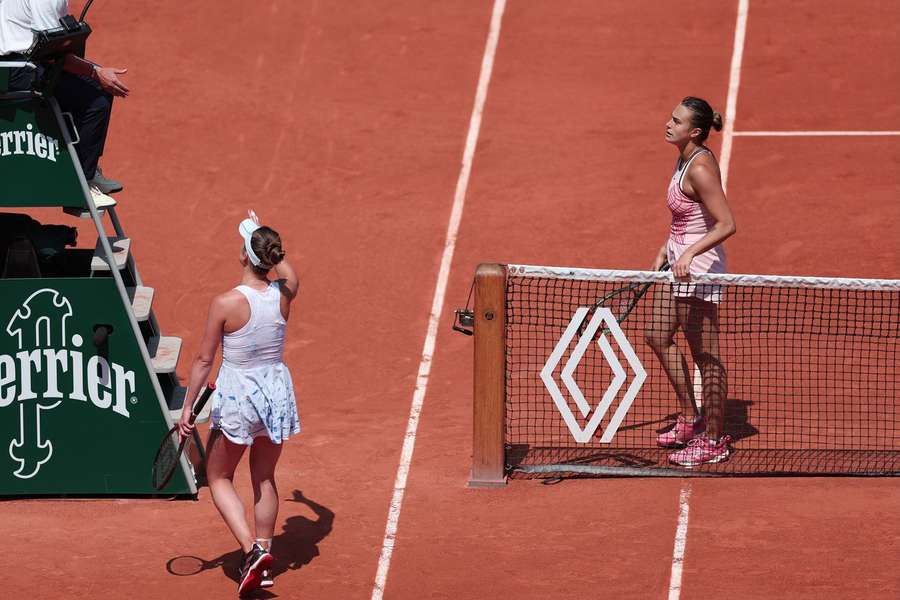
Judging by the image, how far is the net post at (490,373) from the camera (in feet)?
29.2

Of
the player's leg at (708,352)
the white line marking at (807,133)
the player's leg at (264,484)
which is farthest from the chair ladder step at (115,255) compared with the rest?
the white line marking at (807,133)

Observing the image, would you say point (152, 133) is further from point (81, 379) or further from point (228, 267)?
point (81, 379)

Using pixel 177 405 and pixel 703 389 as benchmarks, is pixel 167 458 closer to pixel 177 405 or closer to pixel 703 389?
pixel 177 405

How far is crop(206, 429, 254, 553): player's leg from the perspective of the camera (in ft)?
25.6

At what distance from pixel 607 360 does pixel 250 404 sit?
2536mm

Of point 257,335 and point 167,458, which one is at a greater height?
point 257,335

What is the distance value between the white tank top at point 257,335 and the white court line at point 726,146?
103 inches

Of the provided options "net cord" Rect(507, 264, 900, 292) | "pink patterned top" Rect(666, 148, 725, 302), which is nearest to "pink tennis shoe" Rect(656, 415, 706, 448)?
"pink patterned top" Rect(666, 148, 725, 302)

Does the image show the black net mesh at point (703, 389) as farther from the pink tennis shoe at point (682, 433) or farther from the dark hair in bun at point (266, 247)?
the dark hair in bun at point (266, 247)

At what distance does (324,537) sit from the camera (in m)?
8.68

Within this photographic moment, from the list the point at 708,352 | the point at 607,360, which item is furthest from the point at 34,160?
the point at 708,352

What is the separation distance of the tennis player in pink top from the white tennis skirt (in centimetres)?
267

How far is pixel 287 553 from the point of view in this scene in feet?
27.8

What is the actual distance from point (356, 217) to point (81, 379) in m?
4.89
